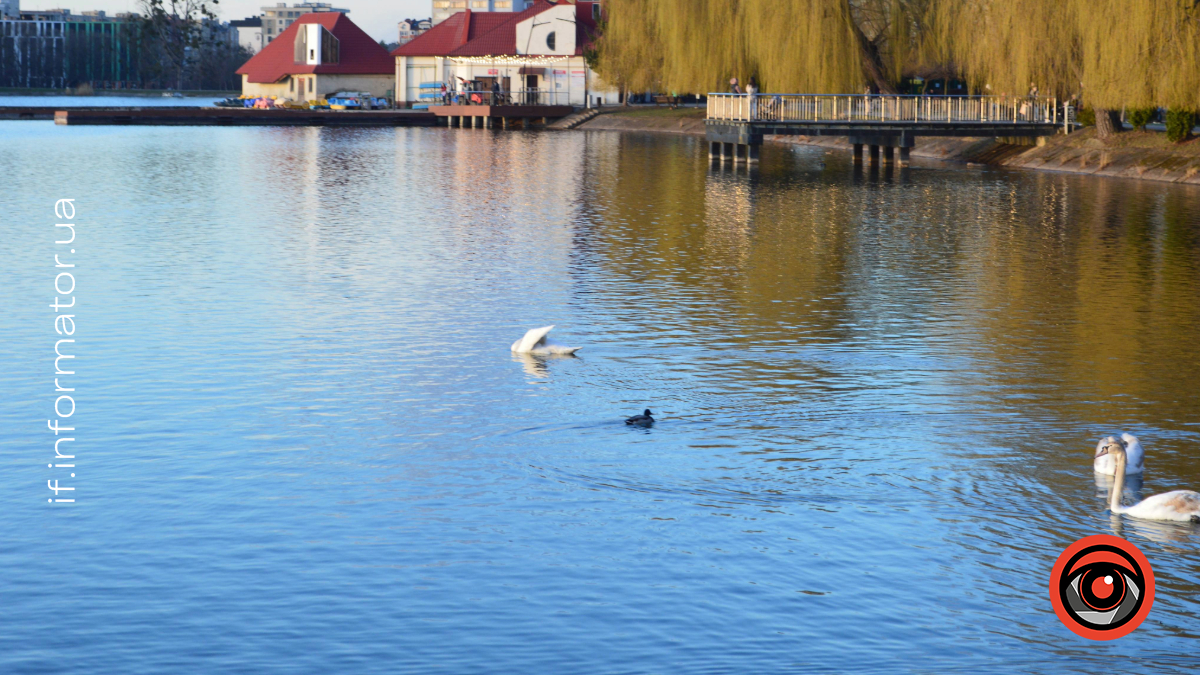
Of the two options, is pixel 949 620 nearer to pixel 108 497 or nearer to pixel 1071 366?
pixel 108 497

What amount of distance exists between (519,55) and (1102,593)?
290 feet

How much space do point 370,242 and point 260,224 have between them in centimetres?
416

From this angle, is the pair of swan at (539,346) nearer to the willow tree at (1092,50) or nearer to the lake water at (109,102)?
the willow tree at (1092,50)

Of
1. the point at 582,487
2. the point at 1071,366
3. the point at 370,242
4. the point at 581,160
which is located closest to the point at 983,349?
the point at 1071,366

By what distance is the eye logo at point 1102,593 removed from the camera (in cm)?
779

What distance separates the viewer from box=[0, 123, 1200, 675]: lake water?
7.75m

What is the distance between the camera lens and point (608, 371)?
14664 mm

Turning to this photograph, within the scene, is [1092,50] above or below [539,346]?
above

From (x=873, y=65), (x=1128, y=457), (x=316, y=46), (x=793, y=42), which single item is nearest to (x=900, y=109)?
(x=793, y=42)

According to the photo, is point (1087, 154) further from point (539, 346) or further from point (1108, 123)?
point (539, 346)

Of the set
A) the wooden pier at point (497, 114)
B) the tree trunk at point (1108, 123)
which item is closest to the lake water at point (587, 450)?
the tree trunk at point (1108, 123)

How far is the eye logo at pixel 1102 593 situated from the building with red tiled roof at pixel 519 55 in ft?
272

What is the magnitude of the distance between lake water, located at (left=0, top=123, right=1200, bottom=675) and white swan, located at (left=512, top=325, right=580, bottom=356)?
332mm

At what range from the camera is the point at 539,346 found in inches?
600
